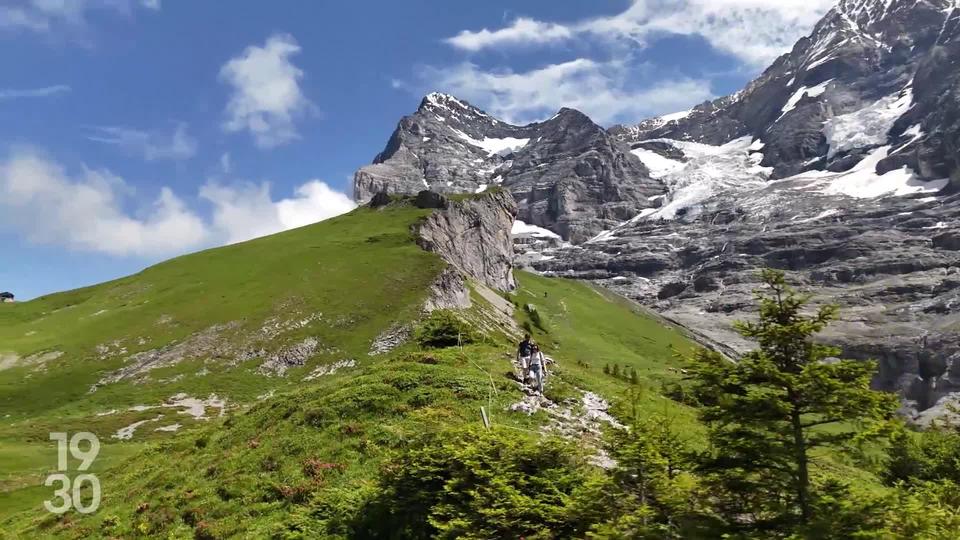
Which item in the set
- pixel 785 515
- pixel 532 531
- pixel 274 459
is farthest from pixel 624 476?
pixel 274 459

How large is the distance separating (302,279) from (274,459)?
86473 millimetres

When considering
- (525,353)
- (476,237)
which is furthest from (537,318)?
(525,353)

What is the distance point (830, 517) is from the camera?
40.8 ft

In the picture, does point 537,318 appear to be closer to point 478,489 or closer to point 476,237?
point 476,237

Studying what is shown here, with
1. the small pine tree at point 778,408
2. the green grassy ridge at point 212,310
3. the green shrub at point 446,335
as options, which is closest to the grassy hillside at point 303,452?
the green shrub at point 446,335

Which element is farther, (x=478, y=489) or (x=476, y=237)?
(x=476, y=237)

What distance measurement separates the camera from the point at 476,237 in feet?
530

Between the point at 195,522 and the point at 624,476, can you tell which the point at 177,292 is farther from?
the point at 624,476

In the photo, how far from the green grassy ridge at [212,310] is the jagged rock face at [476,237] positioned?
24.5 ft

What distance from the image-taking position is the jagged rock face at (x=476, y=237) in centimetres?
14488

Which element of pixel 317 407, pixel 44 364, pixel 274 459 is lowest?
pixel 274 459

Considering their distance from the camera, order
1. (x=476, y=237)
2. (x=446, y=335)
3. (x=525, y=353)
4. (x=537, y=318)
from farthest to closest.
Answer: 1. (x=476, y=237)
2. (x=537, y=318)
3. (x=446, y=335)
4. (x=525, y=353)

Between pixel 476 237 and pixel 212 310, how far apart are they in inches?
3027

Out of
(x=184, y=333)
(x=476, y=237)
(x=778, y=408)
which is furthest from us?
(x=476, y=237)
